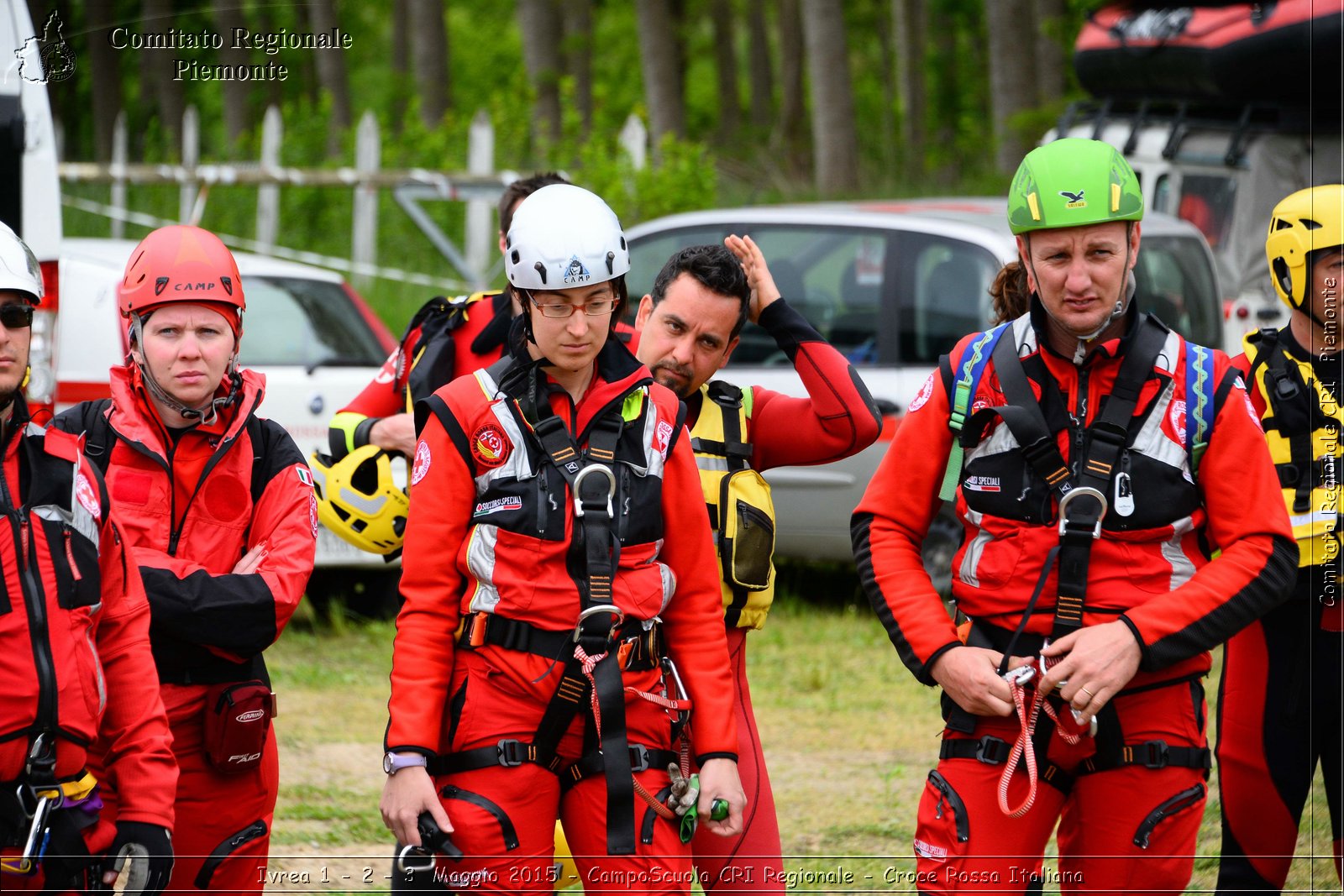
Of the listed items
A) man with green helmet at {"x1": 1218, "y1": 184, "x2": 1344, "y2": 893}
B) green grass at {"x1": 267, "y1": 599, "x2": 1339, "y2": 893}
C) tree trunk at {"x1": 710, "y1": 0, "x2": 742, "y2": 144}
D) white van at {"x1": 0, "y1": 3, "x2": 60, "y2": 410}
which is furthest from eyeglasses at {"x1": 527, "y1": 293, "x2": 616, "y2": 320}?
tree trunk at {"x1": 710, "y1": 0, "x2": 742, "y2": 144}

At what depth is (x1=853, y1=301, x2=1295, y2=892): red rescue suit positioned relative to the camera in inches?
130

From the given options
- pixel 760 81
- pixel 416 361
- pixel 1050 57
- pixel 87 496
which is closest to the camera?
pixel 87 496

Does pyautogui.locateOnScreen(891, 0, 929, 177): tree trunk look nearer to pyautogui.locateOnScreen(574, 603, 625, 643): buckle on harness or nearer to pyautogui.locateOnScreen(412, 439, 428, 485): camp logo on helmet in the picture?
pyautogui.locateOnScreen(412, 439, 428, 485): camp logo on helmet

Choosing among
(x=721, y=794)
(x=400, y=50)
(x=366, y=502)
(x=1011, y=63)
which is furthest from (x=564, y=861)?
(x=400, y=50)

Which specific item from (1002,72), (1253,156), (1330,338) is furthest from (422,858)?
(1002,72)

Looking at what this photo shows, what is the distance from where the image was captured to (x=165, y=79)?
98.5ft

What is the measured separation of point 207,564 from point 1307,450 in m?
3.12

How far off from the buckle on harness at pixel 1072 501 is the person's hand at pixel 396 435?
2.02 m

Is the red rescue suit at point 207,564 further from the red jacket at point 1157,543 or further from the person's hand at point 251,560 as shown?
the red jacket at point 1157,543

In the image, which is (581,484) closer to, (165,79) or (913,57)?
(913,57)

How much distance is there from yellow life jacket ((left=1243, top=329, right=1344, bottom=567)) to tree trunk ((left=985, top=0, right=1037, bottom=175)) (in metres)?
13.3

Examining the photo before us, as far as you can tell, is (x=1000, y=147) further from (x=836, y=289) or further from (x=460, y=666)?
(x=460, y=666)

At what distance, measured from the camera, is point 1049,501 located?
3.36 meters

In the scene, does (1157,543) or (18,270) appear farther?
(1157,543)
